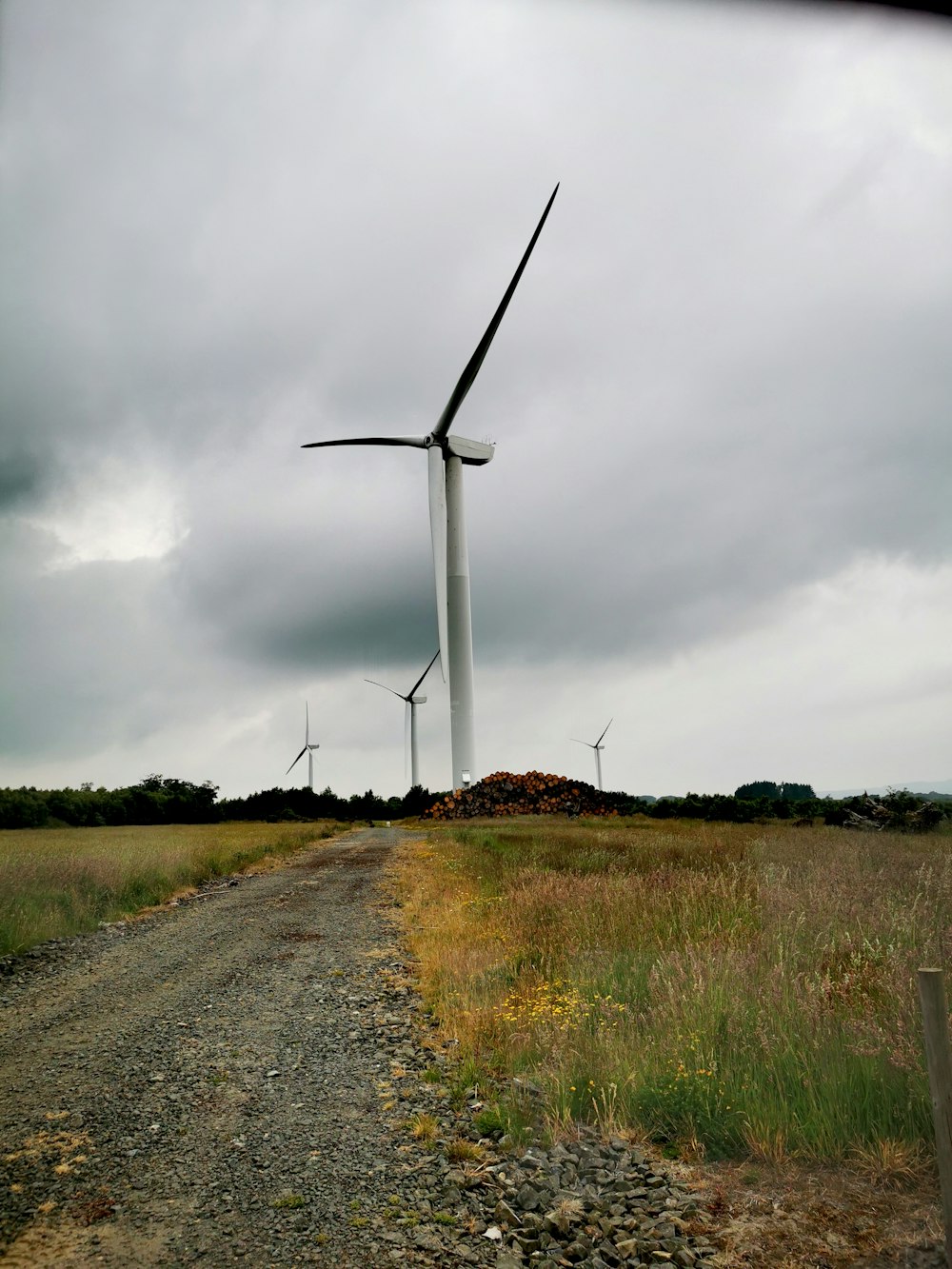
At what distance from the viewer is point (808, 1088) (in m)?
5.02

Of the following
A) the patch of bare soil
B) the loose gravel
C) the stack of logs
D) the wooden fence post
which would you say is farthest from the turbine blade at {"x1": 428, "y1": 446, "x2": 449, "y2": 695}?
the wooden fence post

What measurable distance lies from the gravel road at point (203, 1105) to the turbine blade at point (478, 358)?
1160 inches

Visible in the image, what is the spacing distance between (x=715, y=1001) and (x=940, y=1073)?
309 centimetres

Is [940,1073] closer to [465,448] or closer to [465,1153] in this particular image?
[465,1153]

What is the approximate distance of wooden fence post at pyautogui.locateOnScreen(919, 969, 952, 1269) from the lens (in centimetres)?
349

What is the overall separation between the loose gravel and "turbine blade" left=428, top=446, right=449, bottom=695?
27.8 metres

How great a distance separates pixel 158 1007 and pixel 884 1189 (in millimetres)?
7506

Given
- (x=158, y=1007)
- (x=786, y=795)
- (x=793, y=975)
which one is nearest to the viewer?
(x=793, y=975)

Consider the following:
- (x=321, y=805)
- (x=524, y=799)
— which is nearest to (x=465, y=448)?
(x=524, y=799)

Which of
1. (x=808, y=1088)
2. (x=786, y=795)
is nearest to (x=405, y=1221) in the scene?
(x=808, y=1088)

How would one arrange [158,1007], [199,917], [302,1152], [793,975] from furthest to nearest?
[199,917], [158,1007], [793,975], [302,1152]

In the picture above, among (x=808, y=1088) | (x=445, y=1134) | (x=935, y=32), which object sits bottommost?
(x=445, y=1134)

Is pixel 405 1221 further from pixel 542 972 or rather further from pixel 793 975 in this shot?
pixel 542 972

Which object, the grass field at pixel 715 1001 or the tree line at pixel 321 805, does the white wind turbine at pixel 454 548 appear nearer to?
the tree line at pixel 321 805
